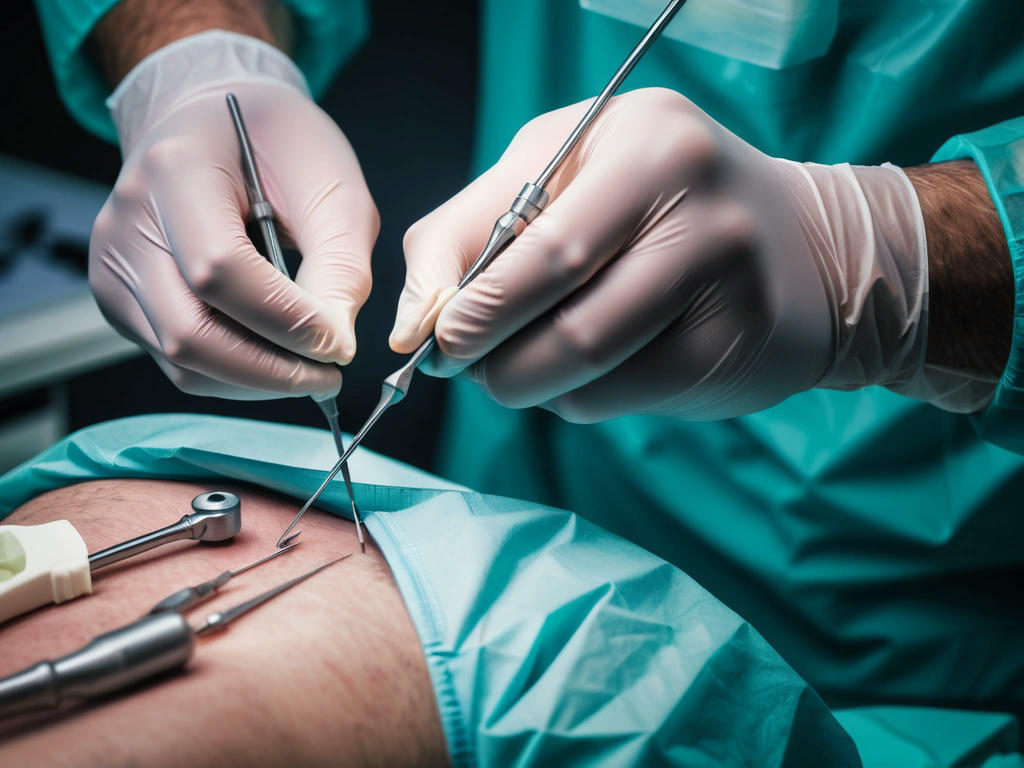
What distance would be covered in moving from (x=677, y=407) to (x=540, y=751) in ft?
1.91

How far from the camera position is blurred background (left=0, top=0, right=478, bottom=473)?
2256 millimetres

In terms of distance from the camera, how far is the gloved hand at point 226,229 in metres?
1.19

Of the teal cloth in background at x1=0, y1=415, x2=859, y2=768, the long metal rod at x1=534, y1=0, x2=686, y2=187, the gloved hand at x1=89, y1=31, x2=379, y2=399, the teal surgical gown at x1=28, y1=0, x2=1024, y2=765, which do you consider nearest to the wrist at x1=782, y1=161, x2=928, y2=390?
the teal surgical gown at x1=28, y1=0, x2=1024, y2=765

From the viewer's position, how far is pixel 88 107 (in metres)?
1.92

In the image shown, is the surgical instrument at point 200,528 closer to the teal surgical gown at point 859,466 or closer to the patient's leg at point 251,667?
the patient's leg at point 251,667

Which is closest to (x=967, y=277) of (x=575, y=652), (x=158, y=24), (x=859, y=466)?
(x=859, y=466)

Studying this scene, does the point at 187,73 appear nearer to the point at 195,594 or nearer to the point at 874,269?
the point at 195,594

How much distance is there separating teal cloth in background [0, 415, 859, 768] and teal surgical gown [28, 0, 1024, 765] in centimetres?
49

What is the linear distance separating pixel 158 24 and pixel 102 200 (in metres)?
1.20

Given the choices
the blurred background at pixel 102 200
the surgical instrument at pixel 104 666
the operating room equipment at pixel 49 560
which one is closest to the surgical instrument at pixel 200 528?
the operating room equipment at pixel 49 560

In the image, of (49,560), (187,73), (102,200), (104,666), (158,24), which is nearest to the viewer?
(104,666)

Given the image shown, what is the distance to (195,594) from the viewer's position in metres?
0.93

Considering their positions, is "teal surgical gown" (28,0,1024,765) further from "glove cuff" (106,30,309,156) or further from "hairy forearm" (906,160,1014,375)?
"glove cuff" (106,30,309,156)

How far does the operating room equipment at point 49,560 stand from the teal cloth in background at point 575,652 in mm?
296
